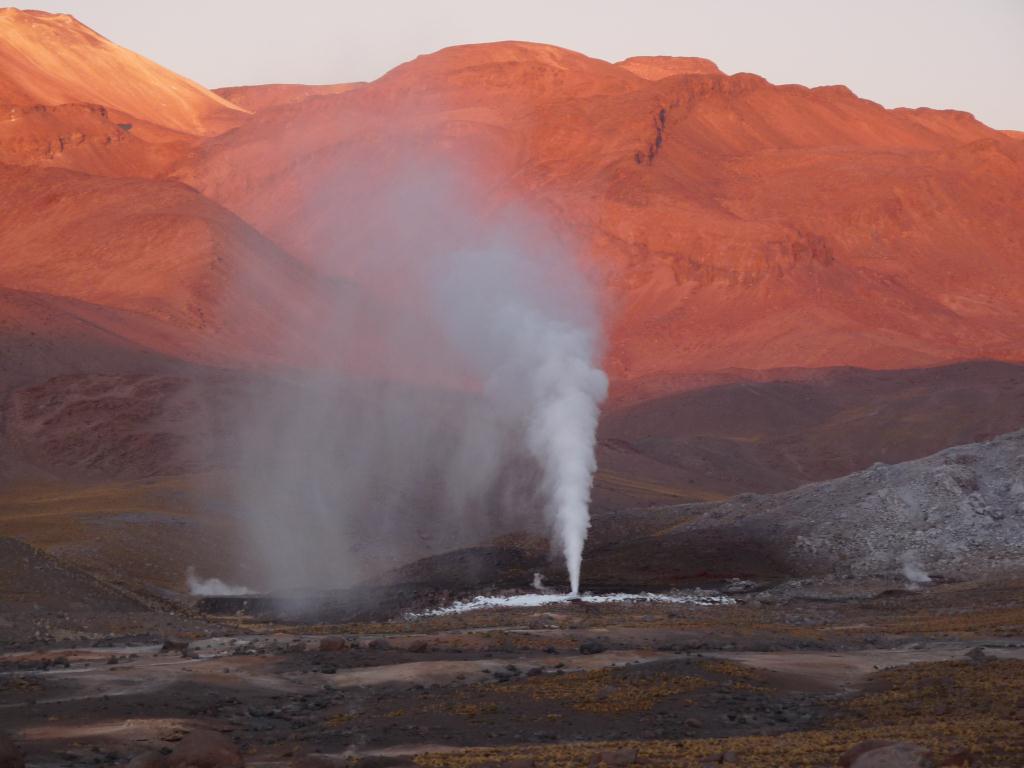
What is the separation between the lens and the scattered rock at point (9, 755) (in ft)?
69.6

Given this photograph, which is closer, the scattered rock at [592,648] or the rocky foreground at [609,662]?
the rocky foreground at [609,662]

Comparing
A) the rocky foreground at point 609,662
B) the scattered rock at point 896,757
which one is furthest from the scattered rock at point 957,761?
the scattered rock at point 896,757

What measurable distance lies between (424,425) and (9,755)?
79532 mm

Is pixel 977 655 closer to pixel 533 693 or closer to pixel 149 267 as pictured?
pixel 533 693

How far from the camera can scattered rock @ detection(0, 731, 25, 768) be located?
2122cm

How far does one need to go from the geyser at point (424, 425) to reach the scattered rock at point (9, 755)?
31.4 metres

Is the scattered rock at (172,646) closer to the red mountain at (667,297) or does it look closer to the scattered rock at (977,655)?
the scattered rock at (977,655)

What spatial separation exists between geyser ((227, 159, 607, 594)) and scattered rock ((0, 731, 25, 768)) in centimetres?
3141

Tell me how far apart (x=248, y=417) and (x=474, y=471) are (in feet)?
64.5

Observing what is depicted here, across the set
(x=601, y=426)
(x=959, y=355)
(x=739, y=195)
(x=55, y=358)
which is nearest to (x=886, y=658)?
(x=55, y=358)

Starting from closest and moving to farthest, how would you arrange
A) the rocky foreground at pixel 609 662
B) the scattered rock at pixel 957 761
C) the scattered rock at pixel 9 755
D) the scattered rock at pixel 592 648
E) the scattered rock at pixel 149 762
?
the scattered rock at pixel 957 761
the scattered rock at pixel 9 755
the scattered rock at pixel 149 762
the rocky foreground at pixel 609 662
the scattered rock at pixel 592 648

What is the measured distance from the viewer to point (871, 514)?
2253 inches

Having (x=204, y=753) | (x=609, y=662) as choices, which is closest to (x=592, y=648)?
(x=609, y=662)

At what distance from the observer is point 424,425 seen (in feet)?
331
